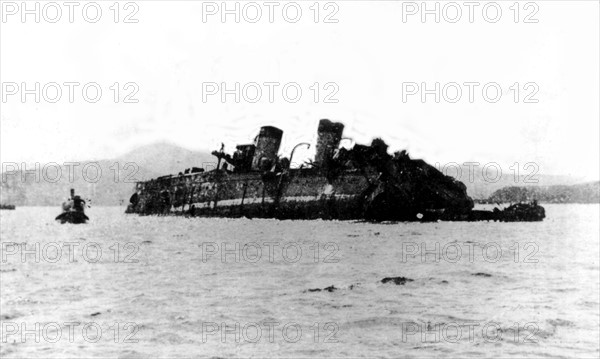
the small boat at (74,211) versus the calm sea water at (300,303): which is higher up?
the small boat at (74,211)

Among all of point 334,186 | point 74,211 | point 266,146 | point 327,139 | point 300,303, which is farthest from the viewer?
point 266,146

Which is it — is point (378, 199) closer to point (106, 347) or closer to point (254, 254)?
point (254, 254)

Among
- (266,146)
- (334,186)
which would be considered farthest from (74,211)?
(334,186)

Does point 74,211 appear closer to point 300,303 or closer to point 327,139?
point 327,139

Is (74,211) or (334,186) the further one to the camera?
(74,211)

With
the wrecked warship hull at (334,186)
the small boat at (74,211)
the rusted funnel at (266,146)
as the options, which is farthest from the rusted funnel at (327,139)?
the small boat at (74,211)

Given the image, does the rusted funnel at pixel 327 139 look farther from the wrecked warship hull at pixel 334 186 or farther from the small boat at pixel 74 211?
the small boat at pixel 74 211
